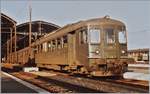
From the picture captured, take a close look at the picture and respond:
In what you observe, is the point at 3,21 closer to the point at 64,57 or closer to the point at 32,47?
the point at 32,47

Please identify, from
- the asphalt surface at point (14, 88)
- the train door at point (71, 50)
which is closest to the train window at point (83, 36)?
the train door at point (71, 50)

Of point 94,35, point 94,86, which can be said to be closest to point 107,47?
point 94,35

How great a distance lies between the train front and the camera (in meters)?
17.7

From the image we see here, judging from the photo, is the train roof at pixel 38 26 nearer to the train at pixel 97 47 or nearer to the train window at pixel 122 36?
the train at pixel 97 47

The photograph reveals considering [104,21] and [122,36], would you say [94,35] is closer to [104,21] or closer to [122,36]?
[104,21]

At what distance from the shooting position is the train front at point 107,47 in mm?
17734

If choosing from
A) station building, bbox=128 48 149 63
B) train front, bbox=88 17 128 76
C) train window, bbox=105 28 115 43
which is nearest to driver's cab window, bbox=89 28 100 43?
train front, bbox=88 17 128 76

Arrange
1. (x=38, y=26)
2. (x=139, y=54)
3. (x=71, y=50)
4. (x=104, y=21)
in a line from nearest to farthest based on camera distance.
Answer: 1. (x=104, y=21)
2. (x=71, y=50)
3. (x=38, y=26)
4. (x=139, y=54)

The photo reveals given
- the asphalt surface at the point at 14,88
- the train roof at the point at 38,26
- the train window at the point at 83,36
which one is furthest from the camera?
the train roof at the point at 38,26

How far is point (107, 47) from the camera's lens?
60.4 feet

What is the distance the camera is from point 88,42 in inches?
720

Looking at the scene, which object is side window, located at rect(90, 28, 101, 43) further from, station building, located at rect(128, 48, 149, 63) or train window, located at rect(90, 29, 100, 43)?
station building, located at rect(128, 48, 149, 63)

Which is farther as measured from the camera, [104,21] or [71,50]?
[71,50]

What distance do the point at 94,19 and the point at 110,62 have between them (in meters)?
2.73
